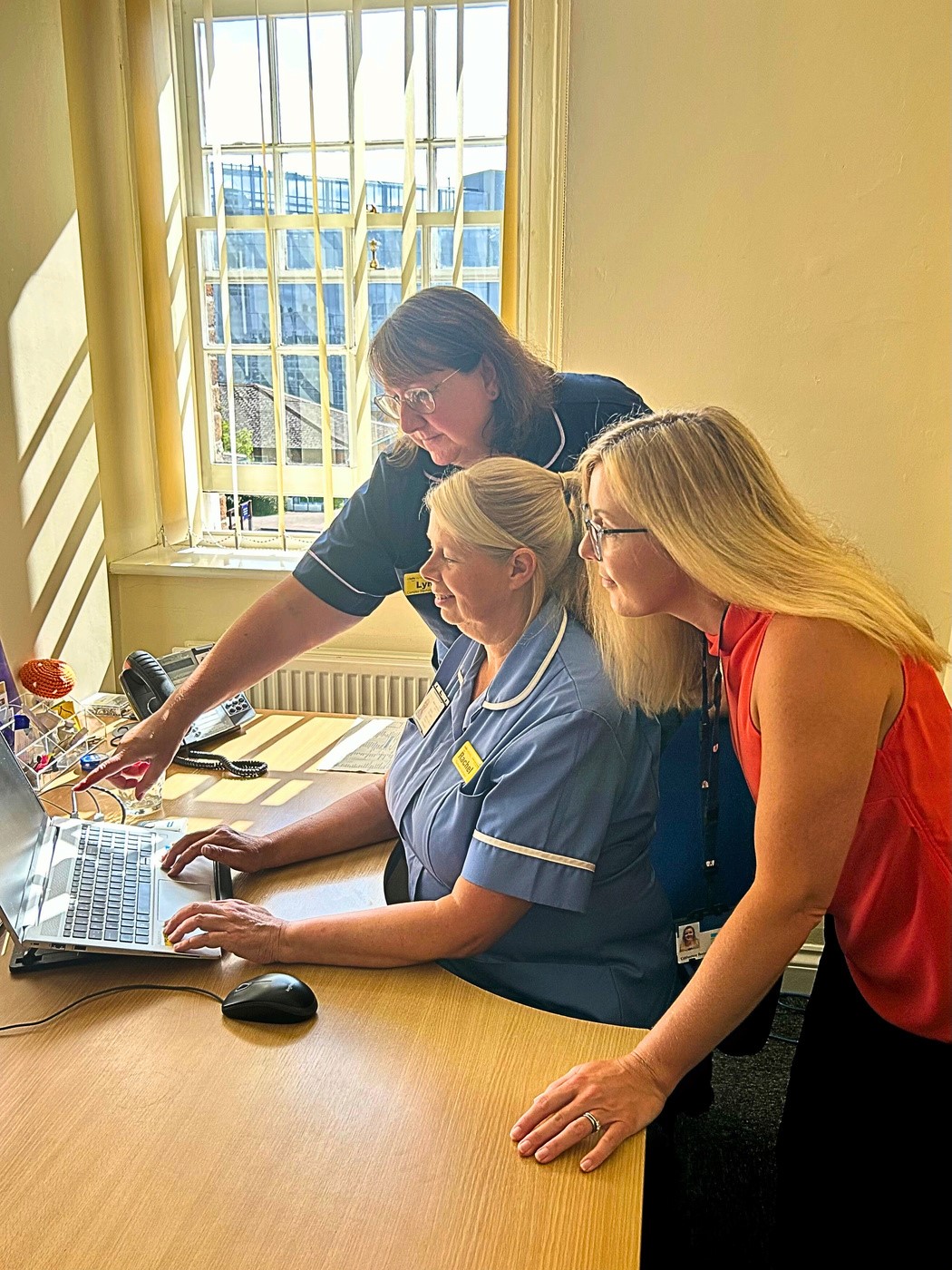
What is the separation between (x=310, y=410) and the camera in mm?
2910

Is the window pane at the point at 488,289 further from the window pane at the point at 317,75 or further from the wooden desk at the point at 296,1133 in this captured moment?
the wooden desk at the point at 296,1133

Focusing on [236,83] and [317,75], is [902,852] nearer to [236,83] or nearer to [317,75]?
[317,75]

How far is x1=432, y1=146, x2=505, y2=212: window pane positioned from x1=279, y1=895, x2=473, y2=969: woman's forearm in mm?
2051

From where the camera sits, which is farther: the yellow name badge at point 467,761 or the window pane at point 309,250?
the window pane at point 309,250

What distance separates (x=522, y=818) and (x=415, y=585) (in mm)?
781

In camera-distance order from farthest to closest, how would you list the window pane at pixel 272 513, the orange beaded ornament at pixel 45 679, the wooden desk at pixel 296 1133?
the window pane at pixel 272 513, the orange beaded ornament at pixel 45 679, the wooden desk at pixel 296 1133

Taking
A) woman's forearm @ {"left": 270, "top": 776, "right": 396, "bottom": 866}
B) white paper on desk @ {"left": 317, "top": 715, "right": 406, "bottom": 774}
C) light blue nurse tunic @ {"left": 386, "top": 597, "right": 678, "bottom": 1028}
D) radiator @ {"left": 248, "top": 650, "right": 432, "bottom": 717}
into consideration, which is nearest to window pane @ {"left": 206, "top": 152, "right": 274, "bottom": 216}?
radiator @ {"left": 248, "top": 650, "right": 432, "bottom": 717}

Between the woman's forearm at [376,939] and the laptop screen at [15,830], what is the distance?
36 centimetres

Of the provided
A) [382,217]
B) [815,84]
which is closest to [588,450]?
[815,84]

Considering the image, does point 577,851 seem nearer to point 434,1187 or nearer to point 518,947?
point 518,947

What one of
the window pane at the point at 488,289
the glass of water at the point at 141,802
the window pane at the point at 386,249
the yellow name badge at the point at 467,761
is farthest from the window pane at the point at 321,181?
the yellow name badge at the point at 467,761

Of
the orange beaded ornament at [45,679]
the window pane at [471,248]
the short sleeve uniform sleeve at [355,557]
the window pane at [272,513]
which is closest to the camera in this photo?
the short sleeve uniform sleeve at [355,557]

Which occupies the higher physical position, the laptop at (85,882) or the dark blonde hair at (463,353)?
the dark blonde hair at (463,353)

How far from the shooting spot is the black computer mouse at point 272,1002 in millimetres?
1187
